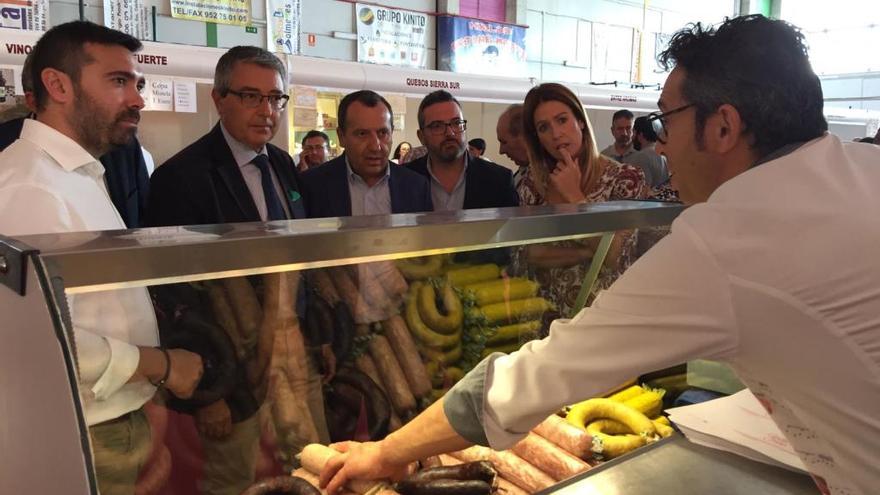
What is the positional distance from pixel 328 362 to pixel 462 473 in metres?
0.36

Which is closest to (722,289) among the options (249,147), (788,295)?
(788,295)

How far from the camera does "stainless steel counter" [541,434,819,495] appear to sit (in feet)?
4.89

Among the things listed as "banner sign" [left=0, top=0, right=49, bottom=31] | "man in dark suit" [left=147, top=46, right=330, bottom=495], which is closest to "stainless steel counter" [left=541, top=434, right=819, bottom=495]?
"man in dark suit" [left=147, top=46, right=330, bottom=495]

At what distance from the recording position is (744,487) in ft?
5.00

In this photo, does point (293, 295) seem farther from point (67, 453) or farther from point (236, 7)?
point (236, 7)

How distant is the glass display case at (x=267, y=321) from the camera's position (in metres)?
0.94

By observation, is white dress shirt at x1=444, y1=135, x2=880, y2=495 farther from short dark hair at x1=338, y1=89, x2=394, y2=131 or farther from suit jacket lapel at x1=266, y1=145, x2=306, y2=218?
short dark hair at x1=338, y1=89, x2=394, y2=131

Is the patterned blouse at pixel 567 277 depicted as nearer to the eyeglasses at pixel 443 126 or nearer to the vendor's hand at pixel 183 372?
the vendor's hand at pixel 183 372

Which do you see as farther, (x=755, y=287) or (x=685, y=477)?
(x=685, y=477)

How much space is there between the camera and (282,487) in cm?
135

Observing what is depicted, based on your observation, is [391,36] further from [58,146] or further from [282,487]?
[282,487]

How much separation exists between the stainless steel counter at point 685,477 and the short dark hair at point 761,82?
2.44 feet

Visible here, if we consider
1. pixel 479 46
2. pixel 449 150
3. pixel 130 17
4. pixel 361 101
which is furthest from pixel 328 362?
pixel 479 46

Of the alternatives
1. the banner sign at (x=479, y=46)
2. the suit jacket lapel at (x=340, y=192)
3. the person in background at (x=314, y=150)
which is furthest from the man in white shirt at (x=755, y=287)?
the banner sign at (x=479, y=46)
